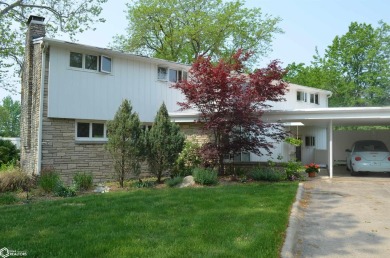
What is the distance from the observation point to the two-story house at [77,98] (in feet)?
44.7

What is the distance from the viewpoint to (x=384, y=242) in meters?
5.68

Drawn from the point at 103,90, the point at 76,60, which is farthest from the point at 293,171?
the point at 76,60

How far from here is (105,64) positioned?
15.2 m

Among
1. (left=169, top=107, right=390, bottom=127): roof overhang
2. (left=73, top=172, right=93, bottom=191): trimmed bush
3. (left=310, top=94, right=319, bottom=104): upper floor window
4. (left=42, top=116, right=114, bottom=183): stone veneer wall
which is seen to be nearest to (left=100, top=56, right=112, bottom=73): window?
(left=42, top=116, right=114, bottom=183): stone veneer wall

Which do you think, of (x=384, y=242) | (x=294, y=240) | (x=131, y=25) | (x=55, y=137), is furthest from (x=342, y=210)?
(x=131, y=25)

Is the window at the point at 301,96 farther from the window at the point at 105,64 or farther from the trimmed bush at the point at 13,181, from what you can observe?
the trimmed bush at the point at 13,181

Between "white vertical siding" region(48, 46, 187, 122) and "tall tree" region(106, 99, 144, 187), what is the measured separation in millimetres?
2635

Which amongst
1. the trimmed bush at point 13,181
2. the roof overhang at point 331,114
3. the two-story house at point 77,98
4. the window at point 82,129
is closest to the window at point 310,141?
the two-story house at point 77,98

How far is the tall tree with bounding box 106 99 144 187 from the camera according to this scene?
12.2 metres

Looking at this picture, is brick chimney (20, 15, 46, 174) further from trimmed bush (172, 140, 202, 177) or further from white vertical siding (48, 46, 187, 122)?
trimmed bush (172, 140, 202, 177)

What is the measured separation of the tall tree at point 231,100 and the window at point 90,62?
14.0ft

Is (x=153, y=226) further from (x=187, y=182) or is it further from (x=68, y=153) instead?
(x=68, y=153)

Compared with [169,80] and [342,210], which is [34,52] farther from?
[342,210]

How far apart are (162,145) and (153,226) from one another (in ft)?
21.7
